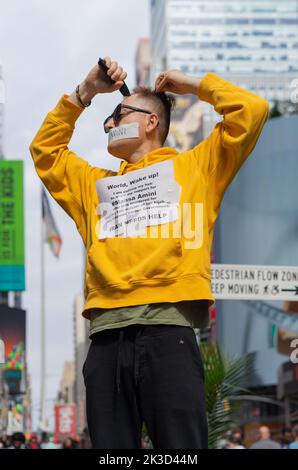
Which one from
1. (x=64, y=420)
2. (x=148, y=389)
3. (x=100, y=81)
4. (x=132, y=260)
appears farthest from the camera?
(x=64, y=420)

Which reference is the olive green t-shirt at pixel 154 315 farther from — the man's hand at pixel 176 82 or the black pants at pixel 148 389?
the man's hand at pixel 176 82

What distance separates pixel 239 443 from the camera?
47.4 feet

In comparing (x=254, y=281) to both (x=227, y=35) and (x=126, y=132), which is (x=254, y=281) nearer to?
(x=126, y=132)

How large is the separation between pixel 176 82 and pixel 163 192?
40 centimetres

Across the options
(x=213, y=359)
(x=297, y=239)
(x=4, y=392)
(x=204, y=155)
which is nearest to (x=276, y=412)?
(x=297, y=239)

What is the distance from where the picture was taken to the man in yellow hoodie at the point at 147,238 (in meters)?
3.29

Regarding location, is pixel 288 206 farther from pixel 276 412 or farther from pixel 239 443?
pixel 239 443

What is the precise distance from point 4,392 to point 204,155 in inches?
2230

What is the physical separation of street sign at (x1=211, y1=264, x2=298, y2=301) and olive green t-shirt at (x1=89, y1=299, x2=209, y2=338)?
5.77 metres

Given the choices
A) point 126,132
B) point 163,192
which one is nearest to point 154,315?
point 163,192

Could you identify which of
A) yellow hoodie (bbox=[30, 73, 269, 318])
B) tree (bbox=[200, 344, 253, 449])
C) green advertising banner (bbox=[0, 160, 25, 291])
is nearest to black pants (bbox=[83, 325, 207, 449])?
yellow hoodie (bbox=[30, 73, 269, 318])

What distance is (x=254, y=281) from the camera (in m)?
9.32

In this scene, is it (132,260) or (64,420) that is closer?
(132,260)
